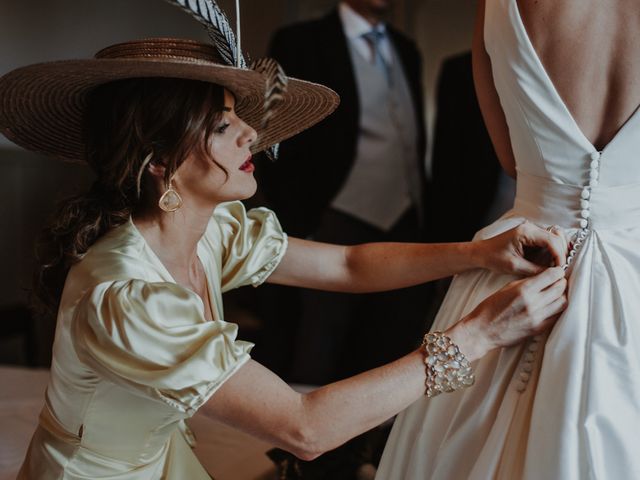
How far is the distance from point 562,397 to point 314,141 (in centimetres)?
180

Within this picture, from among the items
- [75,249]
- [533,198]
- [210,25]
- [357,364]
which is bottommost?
[357,364]

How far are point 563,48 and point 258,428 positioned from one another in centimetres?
65

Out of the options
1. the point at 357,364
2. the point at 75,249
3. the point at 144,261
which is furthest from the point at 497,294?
the point at 357,364

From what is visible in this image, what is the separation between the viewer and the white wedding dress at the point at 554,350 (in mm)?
1086

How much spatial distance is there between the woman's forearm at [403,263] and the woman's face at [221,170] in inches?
12.3

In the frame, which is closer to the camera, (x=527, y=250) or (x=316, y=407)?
(x=316, y=407)

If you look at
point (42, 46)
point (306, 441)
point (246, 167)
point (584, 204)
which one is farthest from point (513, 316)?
point (42, 46)

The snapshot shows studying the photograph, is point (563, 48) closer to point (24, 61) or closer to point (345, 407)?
point (345, 407)

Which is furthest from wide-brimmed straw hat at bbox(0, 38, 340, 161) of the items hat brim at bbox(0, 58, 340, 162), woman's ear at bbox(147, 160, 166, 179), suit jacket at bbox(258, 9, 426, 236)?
suit jacket at bbox(258, 9, 426, 236)

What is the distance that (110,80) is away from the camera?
48.5 inches

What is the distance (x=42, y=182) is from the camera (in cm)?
321

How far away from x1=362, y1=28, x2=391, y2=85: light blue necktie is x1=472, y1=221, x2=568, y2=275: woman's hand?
5.47 ft

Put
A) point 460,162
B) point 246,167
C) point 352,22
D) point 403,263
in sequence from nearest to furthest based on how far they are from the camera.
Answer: point 246,167
point 403,263
point 352,22
point 460,162

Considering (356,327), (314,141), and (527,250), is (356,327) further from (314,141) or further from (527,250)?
(527,250)
